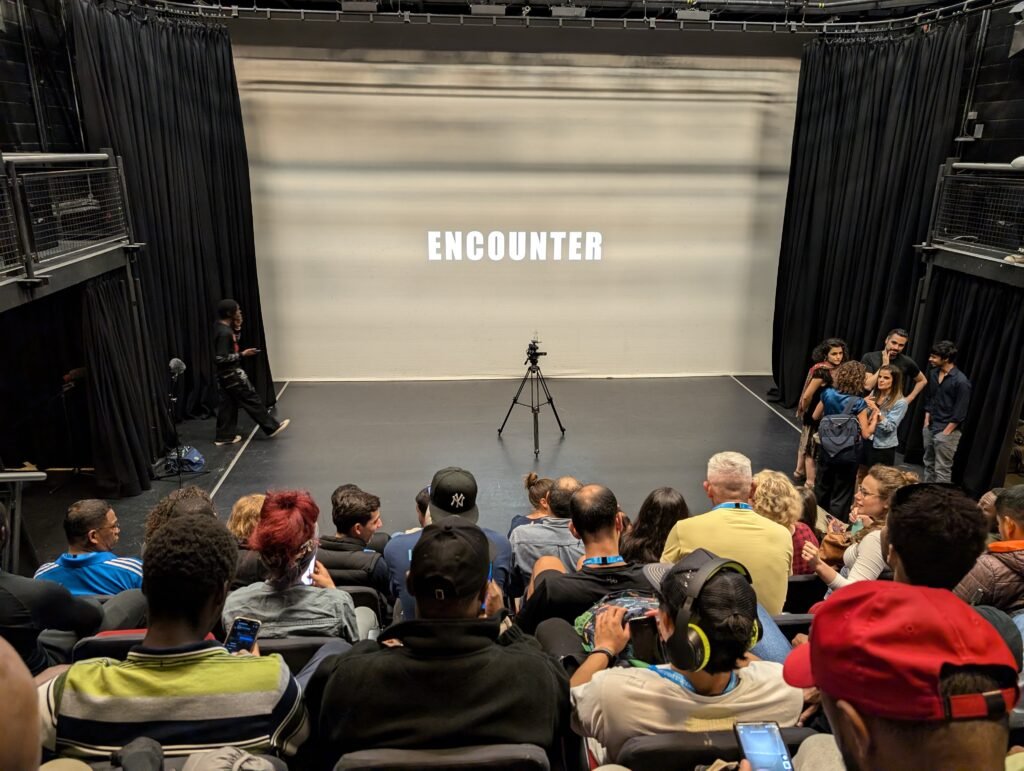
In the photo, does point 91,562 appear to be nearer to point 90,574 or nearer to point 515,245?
point 90,574

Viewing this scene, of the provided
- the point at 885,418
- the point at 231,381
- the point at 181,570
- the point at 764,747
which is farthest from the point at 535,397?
the point at 764,747

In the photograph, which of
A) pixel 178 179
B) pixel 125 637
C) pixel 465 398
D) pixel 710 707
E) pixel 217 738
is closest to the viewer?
Result: pixel 217 738

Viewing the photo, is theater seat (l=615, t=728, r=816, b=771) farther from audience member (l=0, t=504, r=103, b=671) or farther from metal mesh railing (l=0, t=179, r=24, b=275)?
metal mesh railing (l=0, t=179, r=24, b=275)

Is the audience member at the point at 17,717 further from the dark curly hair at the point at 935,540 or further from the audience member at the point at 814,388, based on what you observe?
the audience member at the point at 814,388

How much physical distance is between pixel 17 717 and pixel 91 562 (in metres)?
2.35

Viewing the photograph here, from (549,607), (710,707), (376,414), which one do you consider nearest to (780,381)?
(376,414)

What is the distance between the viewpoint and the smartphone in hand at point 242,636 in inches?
71.7

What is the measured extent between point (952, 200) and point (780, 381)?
8.59ft

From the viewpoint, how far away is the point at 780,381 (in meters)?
8.18

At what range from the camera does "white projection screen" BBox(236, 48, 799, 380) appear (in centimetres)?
799

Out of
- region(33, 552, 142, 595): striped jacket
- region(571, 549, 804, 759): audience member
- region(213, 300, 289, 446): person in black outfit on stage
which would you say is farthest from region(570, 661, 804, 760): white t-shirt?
region(213, 300, 289, 446): person in black outfit on stage

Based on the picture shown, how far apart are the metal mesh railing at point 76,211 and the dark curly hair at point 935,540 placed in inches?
211

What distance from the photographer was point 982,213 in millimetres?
5961

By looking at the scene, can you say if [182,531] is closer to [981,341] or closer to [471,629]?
[471,629]
